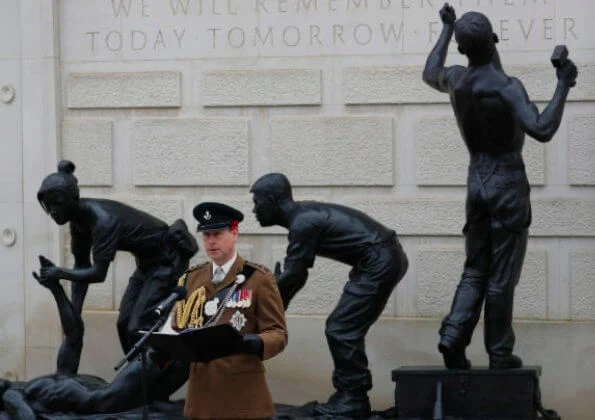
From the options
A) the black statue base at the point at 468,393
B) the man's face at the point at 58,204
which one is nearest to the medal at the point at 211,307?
the black statue base at the point at 468,393

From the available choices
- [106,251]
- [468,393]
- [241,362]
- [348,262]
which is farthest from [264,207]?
[241,362]

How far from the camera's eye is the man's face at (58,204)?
32.4 ft

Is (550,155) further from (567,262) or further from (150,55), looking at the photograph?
(150,55)

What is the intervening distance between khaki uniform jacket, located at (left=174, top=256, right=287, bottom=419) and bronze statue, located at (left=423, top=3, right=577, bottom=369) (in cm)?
266

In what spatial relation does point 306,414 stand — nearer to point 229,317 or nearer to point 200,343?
point 229,317

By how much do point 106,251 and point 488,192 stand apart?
252 cm

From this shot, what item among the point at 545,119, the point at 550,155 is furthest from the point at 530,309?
the point at 545,119

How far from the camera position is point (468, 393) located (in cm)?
939

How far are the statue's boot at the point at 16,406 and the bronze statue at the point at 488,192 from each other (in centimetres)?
258

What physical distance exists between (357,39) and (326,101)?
1.68 feet

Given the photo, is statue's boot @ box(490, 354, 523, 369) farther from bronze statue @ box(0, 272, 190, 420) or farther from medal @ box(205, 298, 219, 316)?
medal @ box(205, 298, 219, 316)

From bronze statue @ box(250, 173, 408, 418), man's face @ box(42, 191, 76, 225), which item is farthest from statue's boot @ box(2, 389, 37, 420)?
bronze statue @ box(250, 173, 408, 418)

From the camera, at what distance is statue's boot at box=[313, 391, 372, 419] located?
965 cm

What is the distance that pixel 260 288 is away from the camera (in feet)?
22.9
